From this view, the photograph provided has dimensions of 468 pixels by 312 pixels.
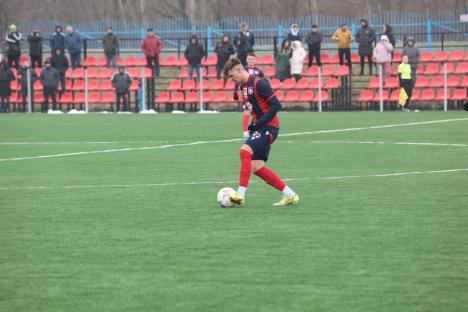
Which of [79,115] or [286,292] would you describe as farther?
[79,115]

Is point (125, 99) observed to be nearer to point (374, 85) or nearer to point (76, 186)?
point (374, 85)

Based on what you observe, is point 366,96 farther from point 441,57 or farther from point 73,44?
point 73,44

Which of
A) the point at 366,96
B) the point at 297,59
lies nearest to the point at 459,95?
the point at 366,96

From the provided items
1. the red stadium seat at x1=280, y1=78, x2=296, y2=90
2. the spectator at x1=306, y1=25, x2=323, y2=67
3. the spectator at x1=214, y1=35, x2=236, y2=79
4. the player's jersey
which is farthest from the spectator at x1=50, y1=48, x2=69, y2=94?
the player's jersey

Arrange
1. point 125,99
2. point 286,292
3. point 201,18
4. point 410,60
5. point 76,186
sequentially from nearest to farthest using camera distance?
point 286,292, point 76,186, point 410,60, point 125,99, point 201,18

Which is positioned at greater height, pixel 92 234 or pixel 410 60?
pixel 410 60

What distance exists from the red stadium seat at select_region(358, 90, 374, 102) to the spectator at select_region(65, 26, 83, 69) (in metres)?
11.7

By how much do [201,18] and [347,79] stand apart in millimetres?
31365

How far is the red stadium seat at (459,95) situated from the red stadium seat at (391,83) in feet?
6.91

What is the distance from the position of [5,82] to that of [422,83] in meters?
16.1

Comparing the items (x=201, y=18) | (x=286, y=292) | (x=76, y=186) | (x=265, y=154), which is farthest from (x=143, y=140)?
(x=201, y=18)

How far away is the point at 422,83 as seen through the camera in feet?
131

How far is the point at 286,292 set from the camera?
8.20m

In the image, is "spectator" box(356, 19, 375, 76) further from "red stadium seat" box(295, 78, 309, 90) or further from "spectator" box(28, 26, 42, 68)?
"spectator" box(28, 26, 42, 68)
